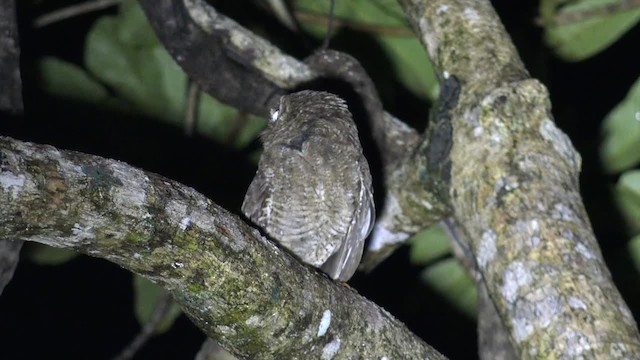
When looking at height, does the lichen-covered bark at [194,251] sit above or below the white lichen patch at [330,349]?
above

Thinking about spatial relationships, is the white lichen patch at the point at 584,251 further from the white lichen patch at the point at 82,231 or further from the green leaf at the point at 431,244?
the green leaf at the point at 431,244

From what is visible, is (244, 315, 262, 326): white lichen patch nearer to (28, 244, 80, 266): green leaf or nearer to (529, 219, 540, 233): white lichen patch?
(529, 219, 540, 233): white lichen patch

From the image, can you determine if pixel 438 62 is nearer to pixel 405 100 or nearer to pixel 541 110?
pixel 541 110

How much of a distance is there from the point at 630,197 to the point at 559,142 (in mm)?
1076

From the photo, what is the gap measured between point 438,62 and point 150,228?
1.89m

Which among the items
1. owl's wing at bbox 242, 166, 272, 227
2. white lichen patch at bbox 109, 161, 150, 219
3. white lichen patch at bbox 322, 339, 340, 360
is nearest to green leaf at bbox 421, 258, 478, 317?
owl's wing at bbox 242, 166, 272, 227

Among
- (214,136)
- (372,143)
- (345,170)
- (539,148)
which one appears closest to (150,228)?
(539,148)

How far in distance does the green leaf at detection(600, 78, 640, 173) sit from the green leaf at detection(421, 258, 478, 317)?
83 cm

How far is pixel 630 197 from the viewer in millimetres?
3992

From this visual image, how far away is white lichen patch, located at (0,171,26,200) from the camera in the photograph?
1762 mm

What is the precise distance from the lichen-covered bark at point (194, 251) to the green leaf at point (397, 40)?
2026 mm

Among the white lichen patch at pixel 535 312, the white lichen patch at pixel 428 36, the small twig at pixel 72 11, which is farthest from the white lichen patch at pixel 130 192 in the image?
the small twig at pixel 72 11

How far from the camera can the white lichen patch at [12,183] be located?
5.78ft

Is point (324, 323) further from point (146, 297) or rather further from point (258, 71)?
point (146, 297)
